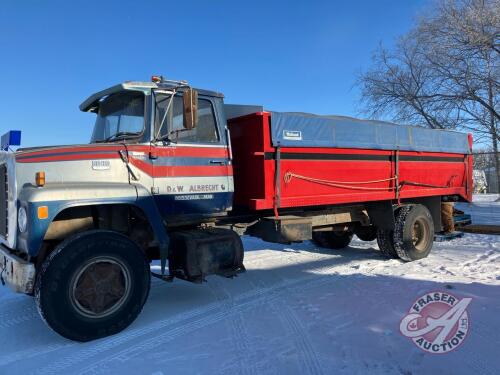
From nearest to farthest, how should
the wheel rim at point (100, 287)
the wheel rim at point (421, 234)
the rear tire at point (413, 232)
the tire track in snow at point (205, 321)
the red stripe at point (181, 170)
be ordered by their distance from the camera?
the tire track in snow at point (205, 321), the wheel rim at point (100, 287), the red stripe at point (181, 170), the rear tire at point (413, 232), the wheel rim at point (421, 234)

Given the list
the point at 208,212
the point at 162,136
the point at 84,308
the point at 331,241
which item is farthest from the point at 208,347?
the point at 331,241

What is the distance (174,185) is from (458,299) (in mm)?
3677

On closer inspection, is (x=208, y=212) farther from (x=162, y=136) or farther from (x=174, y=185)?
(x=162, y=136)

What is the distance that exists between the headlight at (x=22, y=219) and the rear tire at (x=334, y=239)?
617 cm

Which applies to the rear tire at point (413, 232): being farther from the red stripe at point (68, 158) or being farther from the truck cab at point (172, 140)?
the red stripe at point (68, 158)

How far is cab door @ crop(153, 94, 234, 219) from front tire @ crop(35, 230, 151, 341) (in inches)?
32.5

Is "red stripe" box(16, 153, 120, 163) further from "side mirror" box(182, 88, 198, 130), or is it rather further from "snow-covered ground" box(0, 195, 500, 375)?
"snow-covered ground" box(0, 195, 500, 375)

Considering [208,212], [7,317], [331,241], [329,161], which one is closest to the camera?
[7,317]

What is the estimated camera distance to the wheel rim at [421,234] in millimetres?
7919

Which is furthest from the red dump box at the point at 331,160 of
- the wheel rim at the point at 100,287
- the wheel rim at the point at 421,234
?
the wheel rim at the point at 100,287

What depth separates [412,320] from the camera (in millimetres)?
4547

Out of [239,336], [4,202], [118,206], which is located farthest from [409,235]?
[4,202]

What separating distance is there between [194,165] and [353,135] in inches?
114

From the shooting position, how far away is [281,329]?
4.39 meters
